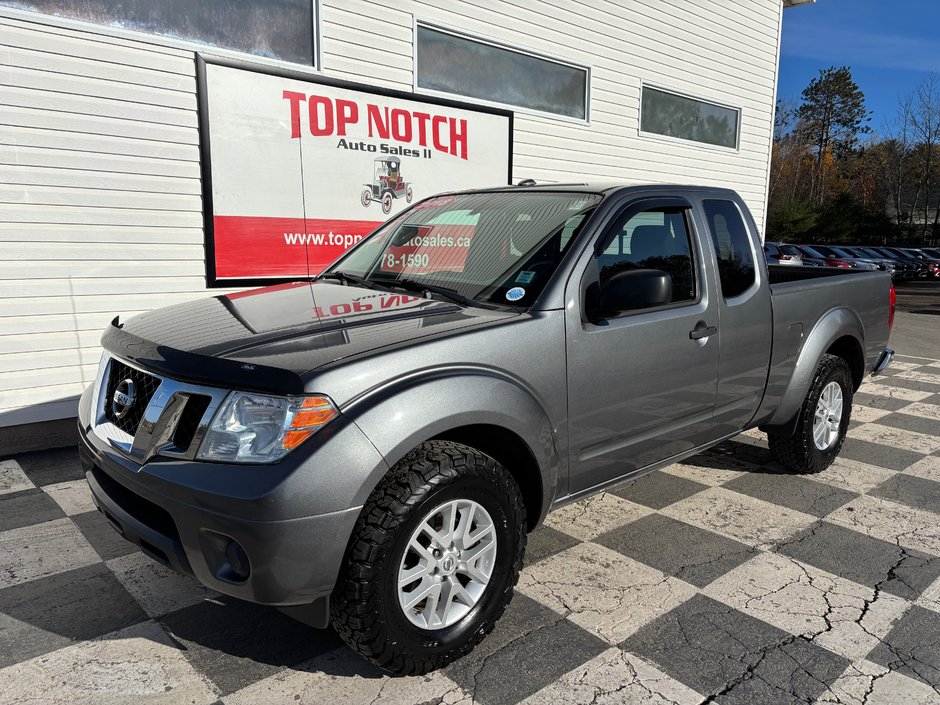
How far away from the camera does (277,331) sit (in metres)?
2.65

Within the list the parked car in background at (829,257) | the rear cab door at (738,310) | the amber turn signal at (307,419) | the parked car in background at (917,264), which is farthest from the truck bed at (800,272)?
the parked car in background at (917,264)

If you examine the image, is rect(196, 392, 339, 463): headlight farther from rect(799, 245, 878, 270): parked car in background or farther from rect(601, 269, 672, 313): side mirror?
rect(799, 245, 878, 270): parked car in background

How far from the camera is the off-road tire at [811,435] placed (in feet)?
14.9

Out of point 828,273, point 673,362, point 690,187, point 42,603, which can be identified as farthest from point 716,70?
point 42,603

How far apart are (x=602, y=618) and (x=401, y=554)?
107cm

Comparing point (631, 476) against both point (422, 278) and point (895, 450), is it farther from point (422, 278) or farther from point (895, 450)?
point (895, 450)

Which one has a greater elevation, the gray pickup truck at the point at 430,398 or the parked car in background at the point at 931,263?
the gray pickup truck at the point at 430,398

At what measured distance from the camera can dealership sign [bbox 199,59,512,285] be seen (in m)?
6.08

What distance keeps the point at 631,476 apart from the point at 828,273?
2723 millimetres

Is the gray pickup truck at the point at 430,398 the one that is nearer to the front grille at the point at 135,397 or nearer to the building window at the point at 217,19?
the front grille at the point at 135,397

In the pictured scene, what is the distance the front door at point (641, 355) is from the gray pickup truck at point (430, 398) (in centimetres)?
1

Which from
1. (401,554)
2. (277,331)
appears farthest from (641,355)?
(277,331)

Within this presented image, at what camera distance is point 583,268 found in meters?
3.10

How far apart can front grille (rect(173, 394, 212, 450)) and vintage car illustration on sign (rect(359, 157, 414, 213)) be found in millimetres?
4988
